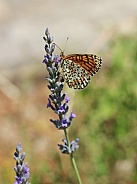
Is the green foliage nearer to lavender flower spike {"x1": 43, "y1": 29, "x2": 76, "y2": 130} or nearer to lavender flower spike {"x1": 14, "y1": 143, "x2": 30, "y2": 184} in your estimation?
lavender flower spike {"x1": 43, "y1": 29, "x2": 76, "y2": 130}

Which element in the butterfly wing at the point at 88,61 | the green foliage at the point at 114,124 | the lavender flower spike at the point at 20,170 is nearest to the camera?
the lavender flower spike at the point at 20,170

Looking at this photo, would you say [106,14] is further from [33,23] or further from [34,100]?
[34,100]

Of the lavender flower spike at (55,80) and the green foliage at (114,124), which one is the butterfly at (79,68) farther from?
the green foliage at (114,124)

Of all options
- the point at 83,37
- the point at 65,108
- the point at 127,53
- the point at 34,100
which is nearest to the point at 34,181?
the point at 127,53

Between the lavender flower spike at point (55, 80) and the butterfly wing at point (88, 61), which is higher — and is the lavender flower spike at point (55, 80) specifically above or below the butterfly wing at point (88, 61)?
below

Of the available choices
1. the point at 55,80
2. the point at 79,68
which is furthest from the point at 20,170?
the point at 79,68

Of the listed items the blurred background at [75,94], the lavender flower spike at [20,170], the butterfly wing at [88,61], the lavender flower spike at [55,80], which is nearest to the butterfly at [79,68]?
the butterfly wing at [88,61]
